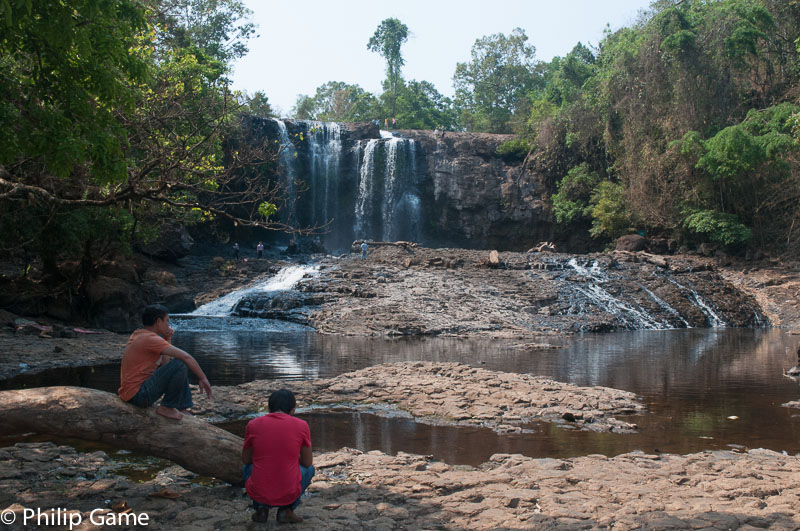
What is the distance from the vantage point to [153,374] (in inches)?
212

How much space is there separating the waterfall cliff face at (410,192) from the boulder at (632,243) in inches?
351

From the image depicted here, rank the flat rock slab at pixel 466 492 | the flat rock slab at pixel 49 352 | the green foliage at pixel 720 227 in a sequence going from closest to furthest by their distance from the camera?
the flat rock slab at pixel 466 492
the flat rock slab at pixel 49 352
the green foliage at pixel 720 227

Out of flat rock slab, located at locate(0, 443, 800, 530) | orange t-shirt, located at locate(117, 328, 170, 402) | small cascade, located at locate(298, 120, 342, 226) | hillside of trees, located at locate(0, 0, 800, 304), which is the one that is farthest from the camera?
small cascade, located at locate(298, 120, 342, 226)

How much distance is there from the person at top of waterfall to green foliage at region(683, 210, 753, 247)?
3170cm

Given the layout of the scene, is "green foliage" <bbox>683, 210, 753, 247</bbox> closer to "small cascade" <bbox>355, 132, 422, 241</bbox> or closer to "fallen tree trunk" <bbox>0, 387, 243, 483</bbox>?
"small cascade" <bbox>355, 132, 422, 241</bbox>

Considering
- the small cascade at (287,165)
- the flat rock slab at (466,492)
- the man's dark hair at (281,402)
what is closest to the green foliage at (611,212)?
the small cascade at (287,165)

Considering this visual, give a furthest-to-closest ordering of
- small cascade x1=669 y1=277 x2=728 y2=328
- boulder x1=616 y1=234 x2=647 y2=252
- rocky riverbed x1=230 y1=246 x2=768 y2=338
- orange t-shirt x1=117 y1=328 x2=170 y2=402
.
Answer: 1. boulder x1=616 y1=234 x2=647 y2=252
2. small cascade x1=669 y1=277 x2=728 y2=328
3. rocky riverbed x1=230 y1=246 x2=768 y2=338
4. orange t-shirt x1=117 y1=328 x2=170 y2=402

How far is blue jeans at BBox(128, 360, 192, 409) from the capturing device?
5332 millimetres

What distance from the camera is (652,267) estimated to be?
98.1 ft

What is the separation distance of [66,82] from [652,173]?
33620 millimetres

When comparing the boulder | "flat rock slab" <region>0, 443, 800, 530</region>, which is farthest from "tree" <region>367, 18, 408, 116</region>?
"flat rock slab" <region>0, 443, 800, 530</region>

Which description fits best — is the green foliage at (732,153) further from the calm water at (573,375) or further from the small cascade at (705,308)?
the calm water at (573,375)

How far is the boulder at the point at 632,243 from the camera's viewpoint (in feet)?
111

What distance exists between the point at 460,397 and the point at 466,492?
14.4ft
